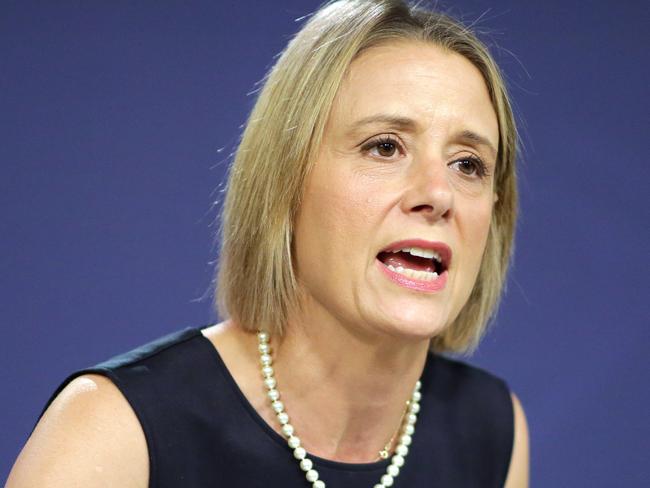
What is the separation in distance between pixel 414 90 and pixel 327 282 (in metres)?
0.33

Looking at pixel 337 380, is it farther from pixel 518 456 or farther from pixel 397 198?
pixel 518 456

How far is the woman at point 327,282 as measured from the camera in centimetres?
168

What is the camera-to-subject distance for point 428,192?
1660 mm

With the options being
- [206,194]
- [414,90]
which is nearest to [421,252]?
[414,90]

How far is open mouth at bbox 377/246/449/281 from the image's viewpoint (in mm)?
1693

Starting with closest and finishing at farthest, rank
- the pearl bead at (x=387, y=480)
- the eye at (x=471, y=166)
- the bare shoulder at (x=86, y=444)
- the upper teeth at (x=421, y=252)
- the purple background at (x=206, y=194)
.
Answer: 1. the bare shoulder at (x=86, y=444)
2. the upper teeth at (x=421, y=252)
3. the eye at (x=471, y=166)
4. the pearl bead at (x=387, y=480)
5. the purple background at (x=206, y=194)

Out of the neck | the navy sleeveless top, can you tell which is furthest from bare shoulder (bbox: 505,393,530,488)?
the neck

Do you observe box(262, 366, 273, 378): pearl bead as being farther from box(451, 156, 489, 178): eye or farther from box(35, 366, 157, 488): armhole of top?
box(451, 156, 489, 178): eye

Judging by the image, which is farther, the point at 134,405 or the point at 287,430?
the point at 287,430

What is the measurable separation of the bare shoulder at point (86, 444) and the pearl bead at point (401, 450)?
49 centimetres

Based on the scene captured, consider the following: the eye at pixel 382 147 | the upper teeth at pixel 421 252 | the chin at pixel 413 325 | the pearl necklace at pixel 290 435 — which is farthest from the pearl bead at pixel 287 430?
the eye at pixel 382 147

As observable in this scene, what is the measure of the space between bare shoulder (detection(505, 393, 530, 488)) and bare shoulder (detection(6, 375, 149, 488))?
0.80 metres

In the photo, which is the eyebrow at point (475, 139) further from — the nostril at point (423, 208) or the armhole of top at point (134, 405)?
the armhole of top at point (134, 405)

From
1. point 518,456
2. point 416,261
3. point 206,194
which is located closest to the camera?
point 416,261
